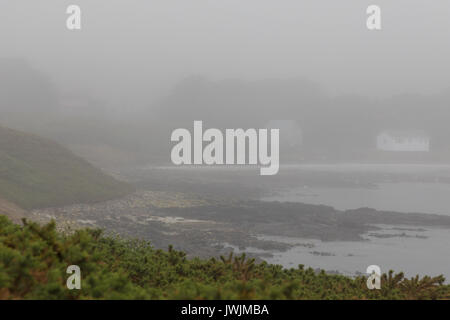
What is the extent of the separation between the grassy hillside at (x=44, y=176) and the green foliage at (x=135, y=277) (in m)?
62.2

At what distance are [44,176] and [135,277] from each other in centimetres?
7895

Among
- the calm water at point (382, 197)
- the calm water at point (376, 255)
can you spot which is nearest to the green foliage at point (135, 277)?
→ the calm water at point (376, 255)

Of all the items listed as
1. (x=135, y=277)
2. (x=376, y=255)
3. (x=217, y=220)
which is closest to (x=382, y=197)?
(x=217, y=220)

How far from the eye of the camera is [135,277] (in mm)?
10656

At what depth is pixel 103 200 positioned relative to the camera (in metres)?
83.2

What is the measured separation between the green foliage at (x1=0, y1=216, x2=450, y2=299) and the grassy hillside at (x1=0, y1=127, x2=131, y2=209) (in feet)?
204

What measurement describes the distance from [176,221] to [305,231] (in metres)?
21.4

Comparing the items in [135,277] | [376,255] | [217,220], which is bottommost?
[376,255]

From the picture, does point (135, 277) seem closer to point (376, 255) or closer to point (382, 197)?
point (376, 255)

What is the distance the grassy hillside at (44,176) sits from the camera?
7144 centimetres

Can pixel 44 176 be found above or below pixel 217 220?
above

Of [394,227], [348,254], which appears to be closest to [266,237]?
[348,254]

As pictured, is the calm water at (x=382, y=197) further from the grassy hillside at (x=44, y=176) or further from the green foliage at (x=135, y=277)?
the green foliage at (x=135, y=277)
